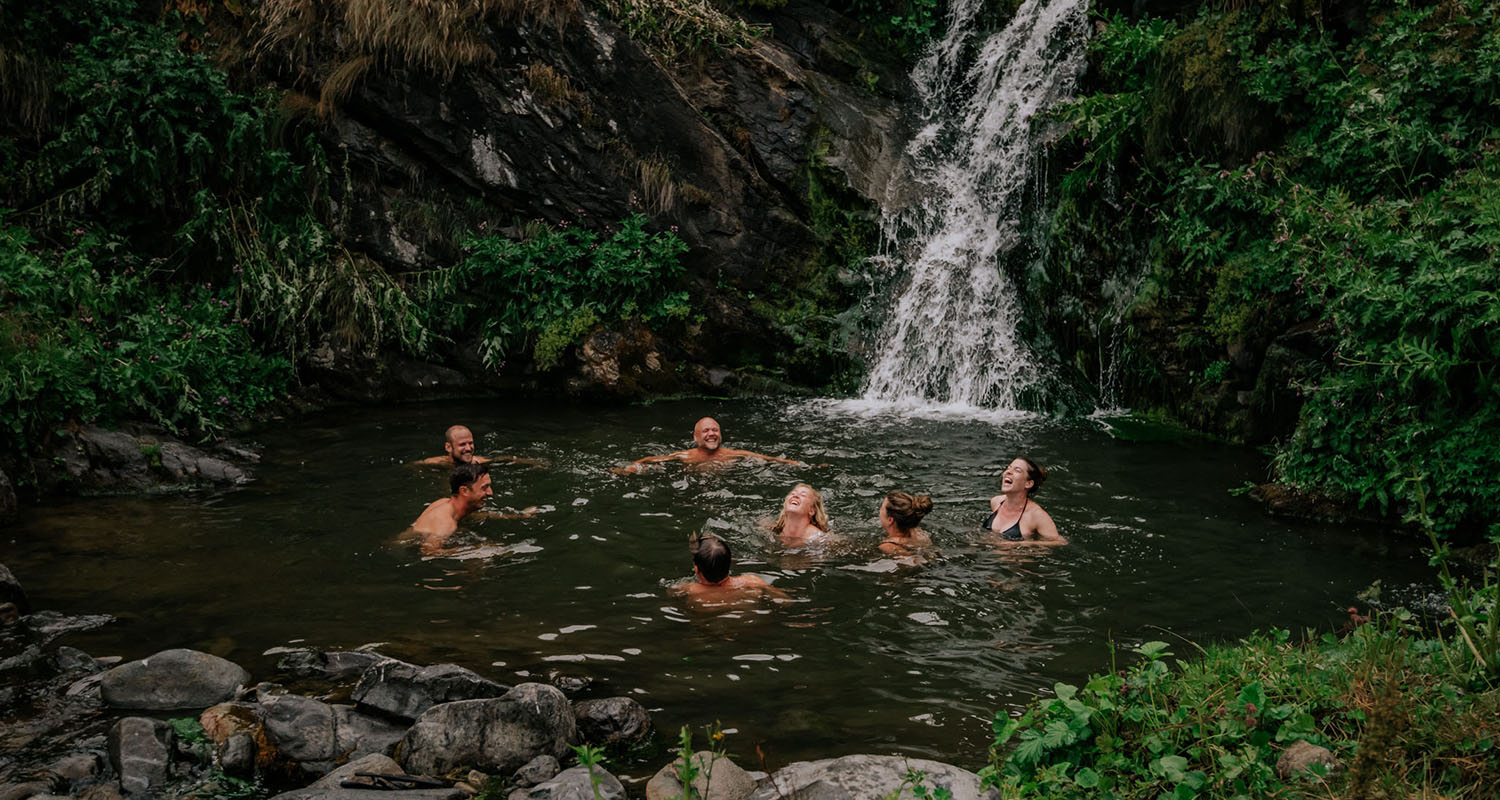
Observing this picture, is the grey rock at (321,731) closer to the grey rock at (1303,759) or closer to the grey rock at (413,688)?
the grey rock at (413,688)

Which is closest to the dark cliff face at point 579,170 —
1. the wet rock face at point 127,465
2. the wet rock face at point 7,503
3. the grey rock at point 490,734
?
the wet rock face at point 127,465

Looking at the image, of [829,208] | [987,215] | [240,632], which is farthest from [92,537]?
[987,215]

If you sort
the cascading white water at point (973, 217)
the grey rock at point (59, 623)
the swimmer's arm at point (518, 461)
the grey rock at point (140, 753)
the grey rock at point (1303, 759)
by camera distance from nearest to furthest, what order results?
the grey rock at point (1303, 759) < the grey rock at point (140, 753) < the grey rock at point (59, 623) < the swimmer's arm at point (518, 461) < the cascading white water at point (973, 217)

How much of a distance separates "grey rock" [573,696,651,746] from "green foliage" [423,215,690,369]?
891cm

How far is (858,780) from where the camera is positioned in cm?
396

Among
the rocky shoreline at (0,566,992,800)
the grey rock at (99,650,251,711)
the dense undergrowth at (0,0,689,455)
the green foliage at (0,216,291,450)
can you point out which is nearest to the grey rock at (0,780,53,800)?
the rocky shoreline at (0,566,992,800)

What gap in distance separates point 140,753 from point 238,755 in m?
0.38

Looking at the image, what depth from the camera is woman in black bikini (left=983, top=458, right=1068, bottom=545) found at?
7852mm

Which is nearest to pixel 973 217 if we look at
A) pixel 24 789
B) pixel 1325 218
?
pixel 1325 218

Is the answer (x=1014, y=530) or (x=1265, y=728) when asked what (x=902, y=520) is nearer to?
(x=1014, y=530)

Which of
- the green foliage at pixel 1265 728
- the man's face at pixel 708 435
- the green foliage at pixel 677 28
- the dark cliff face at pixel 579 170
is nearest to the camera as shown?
the green foliage at pixel 1265 728

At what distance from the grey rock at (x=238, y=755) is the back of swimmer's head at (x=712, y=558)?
2791mm

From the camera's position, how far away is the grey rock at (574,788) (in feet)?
13.5

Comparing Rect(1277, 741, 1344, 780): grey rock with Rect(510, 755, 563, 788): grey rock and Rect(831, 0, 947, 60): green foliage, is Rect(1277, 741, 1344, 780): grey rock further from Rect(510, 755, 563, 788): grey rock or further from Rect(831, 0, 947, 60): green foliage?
Rect(831, 0, 947, 60): green foliage
